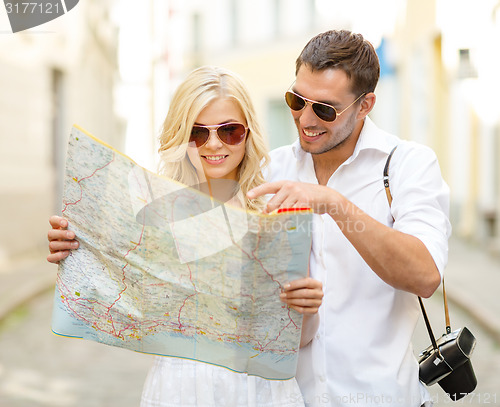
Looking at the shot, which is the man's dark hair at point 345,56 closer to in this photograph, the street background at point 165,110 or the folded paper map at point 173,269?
the street background at point 165,110

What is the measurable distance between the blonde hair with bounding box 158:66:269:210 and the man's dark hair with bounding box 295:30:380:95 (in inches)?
9.5

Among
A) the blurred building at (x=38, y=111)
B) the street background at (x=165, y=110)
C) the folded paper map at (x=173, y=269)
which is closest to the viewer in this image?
the folded paper map at (x=173, y=269)

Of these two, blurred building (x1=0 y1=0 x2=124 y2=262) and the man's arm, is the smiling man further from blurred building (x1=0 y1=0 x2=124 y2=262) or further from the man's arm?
blurred building (x1=0 y1=0 x2=124 y2=262)

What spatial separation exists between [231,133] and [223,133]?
28mm

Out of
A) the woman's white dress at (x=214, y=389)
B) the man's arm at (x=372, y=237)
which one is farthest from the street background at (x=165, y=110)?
the woman's white dress at (x=214, y=389)

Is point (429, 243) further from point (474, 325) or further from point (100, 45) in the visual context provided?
point (100, 45)

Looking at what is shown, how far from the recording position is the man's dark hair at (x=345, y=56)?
223 cm

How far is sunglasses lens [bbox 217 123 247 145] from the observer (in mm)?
2184

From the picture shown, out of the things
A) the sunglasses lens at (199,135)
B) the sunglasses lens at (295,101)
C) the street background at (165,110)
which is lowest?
the street background at (165,110)

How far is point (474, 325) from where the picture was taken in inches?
254

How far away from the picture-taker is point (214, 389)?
2.03 m

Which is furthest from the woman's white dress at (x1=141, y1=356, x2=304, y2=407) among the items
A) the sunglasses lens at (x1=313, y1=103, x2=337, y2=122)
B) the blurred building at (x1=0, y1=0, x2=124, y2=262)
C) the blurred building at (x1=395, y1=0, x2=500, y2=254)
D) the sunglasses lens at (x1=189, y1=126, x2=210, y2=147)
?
the blurred building at (x1=395, y1=0, x2=500, y2=254)

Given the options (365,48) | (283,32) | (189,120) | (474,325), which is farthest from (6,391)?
(283,32)

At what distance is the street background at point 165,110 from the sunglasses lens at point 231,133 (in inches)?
15.1
